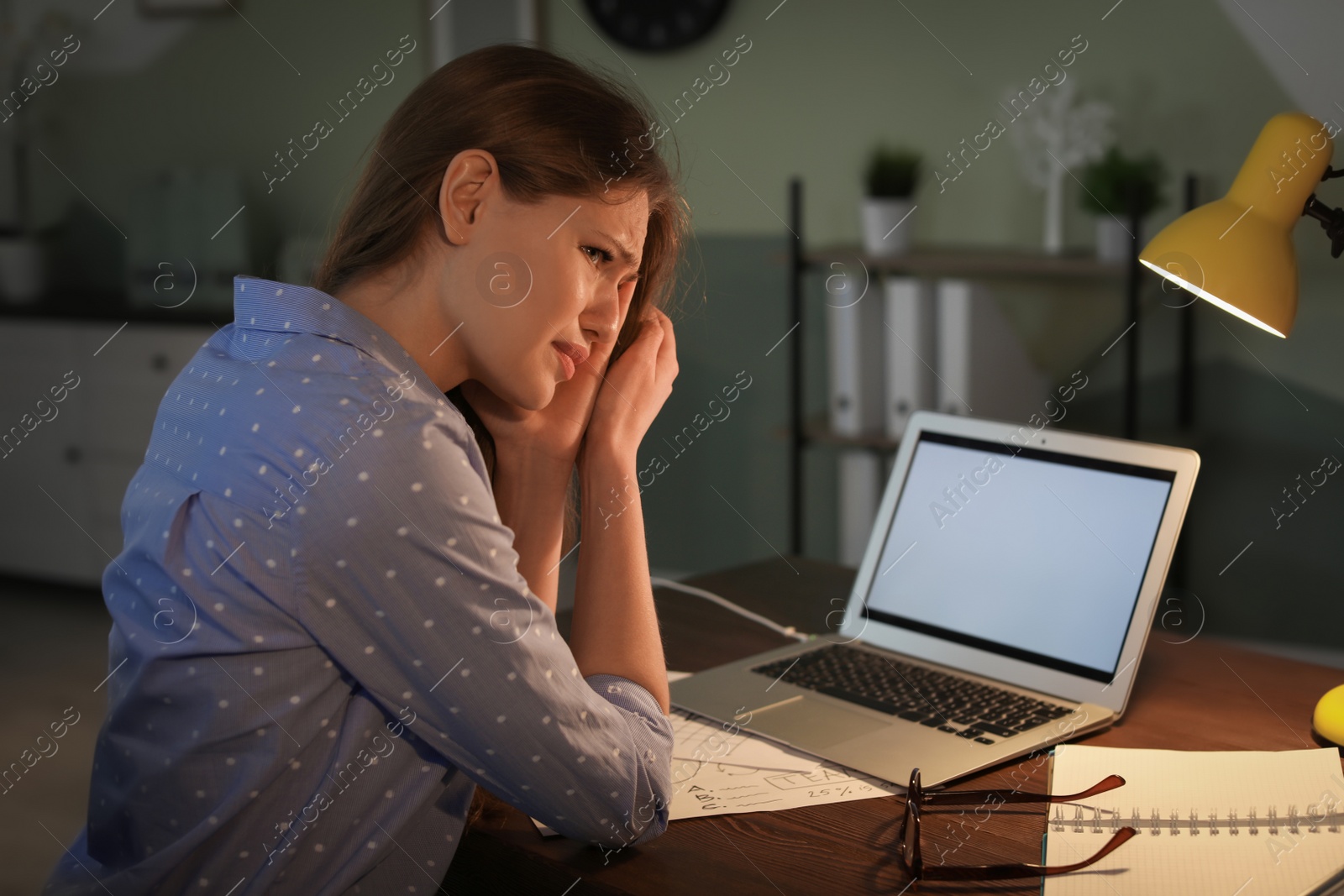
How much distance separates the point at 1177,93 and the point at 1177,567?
41.4 inches

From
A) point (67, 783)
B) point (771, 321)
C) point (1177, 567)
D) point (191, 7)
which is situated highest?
point (191, 7)

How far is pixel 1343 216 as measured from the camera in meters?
1.12

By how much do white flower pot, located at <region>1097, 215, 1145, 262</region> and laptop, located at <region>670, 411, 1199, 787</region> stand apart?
1514 millimetres

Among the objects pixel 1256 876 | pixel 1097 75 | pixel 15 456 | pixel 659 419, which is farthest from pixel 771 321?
pixel 1256 876

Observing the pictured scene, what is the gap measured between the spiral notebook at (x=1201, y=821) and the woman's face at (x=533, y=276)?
1.74 feet

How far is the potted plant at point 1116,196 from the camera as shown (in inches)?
103

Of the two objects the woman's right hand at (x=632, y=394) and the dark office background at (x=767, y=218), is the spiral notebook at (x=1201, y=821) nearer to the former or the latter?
the woman's right hand at (x=632, y=394)

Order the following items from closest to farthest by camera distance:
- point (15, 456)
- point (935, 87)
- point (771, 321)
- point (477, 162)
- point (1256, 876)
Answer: point (1256, 876) < point (477, 162) < point (935, 87) < point (771, 321) < point (15, 456)

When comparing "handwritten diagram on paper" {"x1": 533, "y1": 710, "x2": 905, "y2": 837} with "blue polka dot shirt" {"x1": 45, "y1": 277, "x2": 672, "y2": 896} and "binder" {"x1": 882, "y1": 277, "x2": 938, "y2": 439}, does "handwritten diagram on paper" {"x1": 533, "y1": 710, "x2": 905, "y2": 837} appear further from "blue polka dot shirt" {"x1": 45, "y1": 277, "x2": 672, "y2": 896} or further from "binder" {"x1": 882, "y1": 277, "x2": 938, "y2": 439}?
"binder" {"x1": 882, "y1": 277, "x2": 938, "y2": 439}

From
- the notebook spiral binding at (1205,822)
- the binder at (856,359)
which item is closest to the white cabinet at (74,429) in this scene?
the binder at (856,359)

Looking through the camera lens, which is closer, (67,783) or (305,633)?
(305,633)

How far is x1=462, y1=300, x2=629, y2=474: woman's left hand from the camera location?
3.89 feet

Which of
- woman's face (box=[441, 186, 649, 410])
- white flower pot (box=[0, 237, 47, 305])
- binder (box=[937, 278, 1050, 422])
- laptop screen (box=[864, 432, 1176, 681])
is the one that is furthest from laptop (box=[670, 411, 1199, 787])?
white flower pot (box=[0, 237, 47, 305])

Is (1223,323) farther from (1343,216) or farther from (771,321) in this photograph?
(1343,216)
